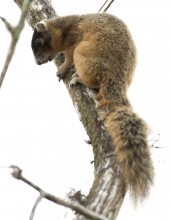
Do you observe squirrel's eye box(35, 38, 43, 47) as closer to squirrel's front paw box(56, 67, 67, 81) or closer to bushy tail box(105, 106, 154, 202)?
squirrel's front paw box(56, 67, 67, 81)

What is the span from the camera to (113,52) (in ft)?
16.4

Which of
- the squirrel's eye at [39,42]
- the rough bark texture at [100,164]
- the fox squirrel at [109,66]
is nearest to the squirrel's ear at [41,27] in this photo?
the fox squirrel at [109,66]

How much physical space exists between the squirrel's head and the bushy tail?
2.27 m

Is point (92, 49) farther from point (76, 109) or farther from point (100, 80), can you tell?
point (76, 109)

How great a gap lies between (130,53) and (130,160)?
2.38 m

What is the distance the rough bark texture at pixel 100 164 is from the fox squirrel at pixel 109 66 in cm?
7

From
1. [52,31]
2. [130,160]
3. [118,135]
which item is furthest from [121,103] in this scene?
[52,31]

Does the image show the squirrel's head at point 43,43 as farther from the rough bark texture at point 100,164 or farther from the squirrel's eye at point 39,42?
the rough bark texture at point 100,164

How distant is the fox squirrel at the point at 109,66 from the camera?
3.14 meters

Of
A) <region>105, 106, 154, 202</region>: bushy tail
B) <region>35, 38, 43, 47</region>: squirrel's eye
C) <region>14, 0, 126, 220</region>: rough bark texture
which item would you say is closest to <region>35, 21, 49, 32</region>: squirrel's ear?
<region>35, 38, 43, 47</region>: squirrel's eye

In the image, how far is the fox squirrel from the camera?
10.3 feet

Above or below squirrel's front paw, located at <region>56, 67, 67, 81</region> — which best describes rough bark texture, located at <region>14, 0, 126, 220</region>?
below

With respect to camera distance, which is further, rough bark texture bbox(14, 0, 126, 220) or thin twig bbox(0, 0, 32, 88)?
rough bark texture bbox(14, 0, 126, 220)

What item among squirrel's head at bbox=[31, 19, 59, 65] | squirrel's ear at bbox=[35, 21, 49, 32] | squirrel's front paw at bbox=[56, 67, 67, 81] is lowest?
squirrel's front paw at bbox=[56, 67, 67, 81]
